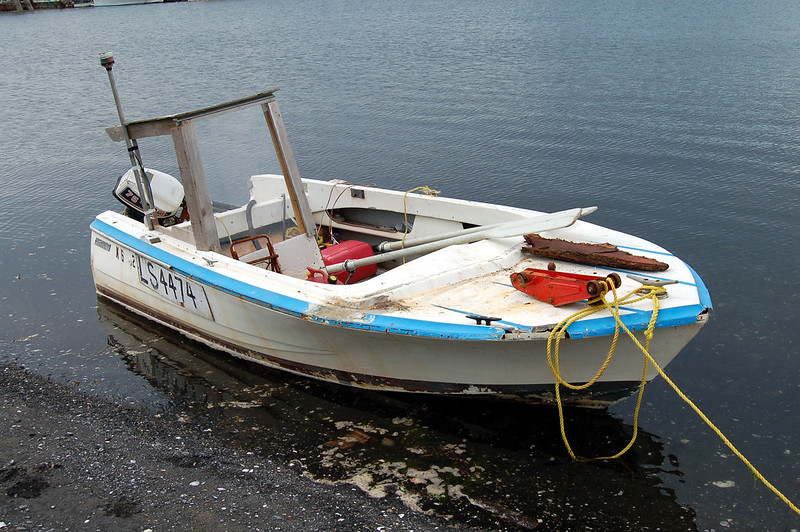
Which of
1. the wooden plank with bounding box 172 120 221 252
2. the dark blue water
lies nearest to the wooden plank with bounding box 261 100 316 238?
the dark blue water

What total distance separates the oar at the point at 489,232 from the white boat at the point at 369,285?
0.05 feet

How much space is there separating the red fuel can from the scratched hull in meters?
1.11

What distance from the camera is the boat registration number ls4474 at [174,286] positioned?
6727 mm

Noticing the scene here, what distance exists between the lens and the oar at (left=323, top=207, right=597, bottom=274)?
622 centimetres

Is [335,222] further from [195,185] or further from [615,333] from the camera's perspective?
[615,333]

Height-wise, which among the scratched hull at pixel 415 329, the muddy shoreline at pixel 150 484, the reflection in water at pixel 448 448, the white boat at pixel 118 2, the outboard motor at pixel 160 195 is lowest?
the reflection in water at pixel 448 448

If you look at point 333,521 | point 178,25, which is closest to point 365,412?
point 333,521

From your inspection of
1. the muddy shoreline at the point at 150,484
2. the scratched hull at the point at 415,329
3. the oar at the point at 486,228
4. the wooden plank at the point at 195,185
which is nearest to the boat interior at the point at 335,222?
the oar at the point at 486,228

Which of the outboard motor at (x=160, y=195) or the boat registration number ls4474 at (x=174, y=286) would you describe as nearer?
the boat registration number ls4474 at (x=174, y=286)

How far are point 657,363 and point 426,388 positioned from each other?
6.00 feet

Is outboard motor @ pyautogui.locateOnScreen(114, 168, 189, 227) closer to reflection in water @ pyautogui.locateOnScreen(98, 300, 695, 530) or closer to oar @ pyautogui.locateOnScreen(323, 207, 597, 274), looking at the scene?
reflection in water @ pyautogui.locateOnScreen(98, 300, 695, 530)

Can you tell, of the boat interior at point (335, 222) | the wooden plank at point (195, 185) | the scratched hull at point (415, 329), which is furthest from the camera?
the boat interior at point (335, 222)

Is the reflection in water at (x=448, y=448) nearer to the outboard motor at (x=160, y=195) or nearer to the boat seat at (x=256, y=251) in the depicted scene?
the boat seat at (x=256, y=251)

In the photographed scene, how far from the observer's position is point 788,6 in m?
28.5
